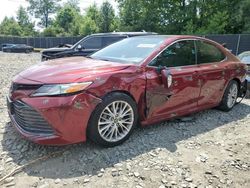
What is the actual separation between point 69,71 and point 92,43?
6951 millimetres

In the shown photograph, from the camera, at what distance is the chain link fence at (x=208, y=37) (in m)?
16.9

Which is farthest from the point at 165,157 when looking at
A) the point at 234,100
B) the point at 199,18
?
the point at 199,18

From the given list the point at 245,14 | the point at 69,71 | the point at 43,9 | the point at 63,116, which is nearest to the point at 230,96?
the point at 69,71

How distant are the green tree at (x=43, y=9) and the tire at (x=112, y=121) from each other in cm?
7411

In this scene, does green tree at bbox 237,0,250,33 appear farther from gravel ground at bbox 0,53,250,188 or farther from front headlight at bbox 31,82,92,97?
front headlight at bbox 31,82,92,97

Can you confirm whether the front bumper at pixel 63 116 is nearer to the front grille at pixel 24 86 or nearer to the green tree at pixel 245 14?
the front grille at pixel 24 86

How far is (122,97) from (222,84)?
7.83 feet

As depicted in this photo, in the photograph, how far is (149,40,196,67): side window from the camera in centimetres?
405

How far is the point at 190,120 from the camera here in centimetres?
472

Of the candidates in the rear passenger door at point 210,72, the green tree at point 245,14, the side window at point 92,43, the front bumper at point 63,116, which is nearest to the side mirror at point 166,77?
the rear passenger door at point 210,72

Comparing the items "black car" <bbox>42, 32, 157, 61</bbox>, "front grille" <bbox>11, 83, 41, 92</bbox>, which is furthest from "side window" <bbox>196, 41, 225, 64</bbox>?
"black car" <bbox>42, 32, 157, 61</bbox>

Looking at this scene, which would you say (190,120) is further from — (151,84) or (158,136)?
(151,84)

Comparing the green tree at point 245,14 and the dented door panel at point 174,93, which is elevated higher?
the green tree at point 245,14

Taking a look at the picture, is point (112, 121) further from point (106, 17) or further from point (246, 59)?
point (106, 17)
